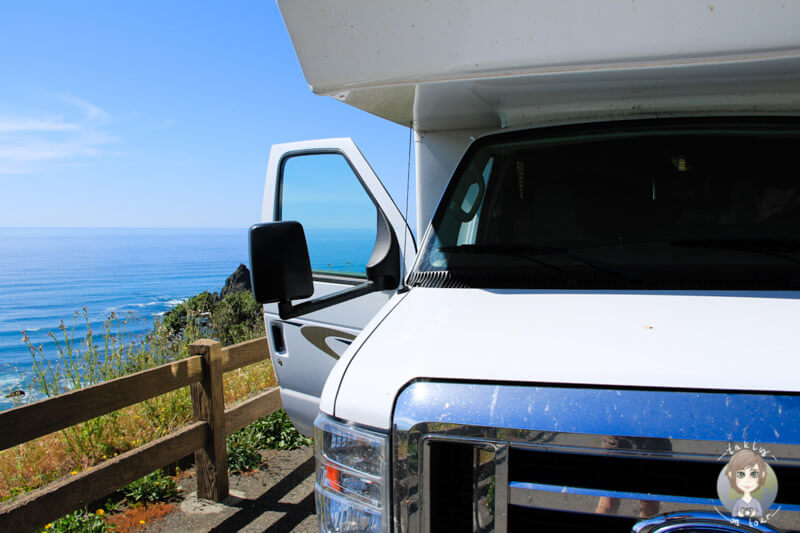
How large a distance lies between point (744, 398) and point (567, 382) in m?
0.43

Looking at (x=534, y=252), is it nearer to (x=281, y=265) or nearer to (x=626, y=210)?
(x=626, y=210)

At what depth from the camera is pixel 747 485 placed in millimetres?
1410

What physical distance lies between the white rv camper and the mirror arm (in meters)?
0.02

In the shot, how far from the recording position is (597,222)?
2561mm

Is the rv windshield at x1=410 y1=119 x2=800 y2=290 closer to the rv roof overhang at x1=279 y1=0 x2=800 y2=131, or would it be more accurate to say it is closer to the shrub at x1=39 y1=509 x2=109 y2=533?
the rv roof overhang at x1=279 y1=0 x2=800 y2=131

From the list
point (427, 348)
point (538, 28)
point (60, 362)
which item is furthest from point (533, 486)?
point (60, 362)

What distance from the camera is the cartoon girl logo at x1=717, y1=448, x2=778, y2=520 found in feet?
4.60

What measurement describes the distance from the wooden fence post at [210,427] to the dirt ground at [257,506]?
117 mm

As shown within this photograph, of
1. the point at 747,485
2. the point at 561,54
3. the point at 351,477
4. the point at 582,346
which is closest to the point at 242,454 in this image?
the point at 351,477

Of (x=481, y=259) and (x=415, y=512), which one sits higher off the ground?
(x=481, y=259)

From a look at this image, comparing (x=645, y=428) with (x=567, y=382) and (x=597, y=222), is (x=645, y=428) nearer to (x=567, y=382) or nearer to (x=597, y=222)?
(x=567, y=382)

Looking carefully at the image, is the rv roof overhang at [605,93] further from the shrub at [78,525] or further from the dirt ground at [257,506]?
the shrub at [78,525]

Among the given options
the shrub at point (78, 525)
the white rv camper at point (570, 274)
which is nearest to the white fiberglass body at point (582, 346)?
the white rv camper at point (570, 274)

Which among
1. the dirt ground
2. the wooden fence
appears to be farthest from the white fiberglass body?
the dirt ground
